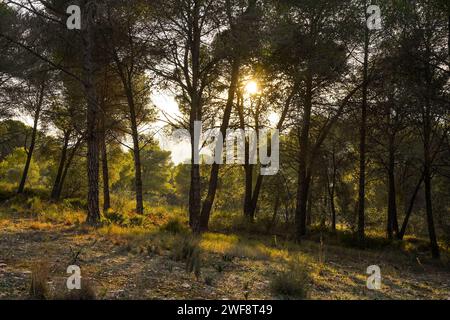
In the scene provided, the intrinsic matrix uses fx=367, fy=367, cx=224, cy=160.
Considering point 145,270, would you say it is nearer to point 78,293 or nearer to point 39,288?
point 78,293

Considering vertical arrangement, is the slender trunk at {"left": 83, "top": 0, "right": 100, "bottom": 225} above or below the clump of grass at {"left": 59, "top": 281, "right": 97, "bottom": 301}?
above

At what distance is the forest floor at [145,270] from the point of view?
527 cm

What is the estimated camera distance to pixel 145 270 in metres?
6.39

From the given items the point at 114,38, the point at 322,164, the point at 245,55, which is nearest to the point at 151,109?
the point at 114,38

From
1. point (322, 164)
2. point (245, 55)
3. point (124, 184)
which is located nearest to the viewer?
point (245, 55)

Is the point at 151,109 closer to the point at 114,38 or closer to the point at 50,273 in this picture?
the point at 114,38

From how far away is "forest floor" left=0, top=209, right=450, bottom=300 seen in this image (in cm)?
527

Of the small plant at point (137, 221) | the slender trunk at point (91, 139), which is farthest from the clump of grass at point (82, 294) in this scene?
the small plant at point (137, 221)

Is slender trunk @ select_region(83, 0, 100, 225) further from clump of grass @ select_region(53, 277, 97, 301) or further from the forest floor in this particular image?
clump of grass @ select_region(53, 277, 97, 301)

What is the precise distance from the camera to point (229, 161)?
23.5 metres

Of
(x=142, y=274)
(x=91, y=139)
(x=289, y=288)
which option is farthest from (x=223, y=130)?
(x=289, y=288)

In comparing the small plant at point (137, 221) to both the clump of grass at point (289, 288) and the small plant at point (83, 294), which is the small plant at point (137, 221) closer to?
the clump of grass at point (289, 288)

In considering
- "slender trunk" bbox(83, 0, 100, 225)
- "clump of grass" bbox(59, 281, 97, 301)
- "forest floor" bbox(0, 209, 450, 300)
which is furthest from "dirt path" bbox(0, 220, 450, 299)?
"slender trunk" bbox(83, 0, 100, 225)
